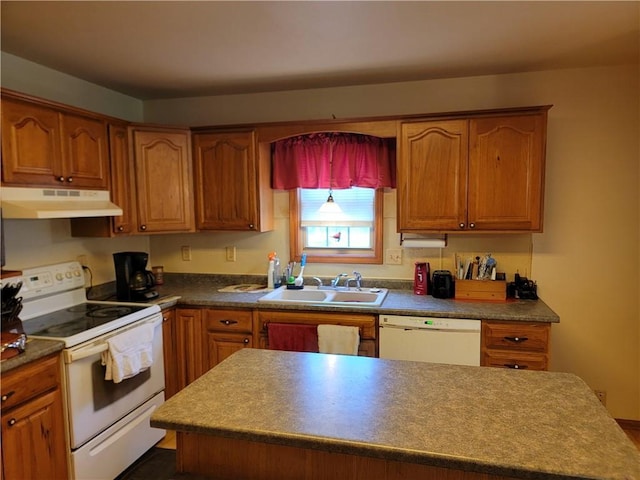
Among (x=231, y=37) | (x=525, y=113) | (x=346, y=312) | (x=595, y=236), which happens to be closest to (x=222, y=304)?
(x=346, y=312)

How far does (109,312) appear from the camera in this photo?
251 centimetres

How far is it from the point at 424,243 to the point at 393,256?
29cm

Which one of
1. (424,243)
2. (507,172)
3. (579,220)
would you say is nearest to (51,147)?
(424,243)

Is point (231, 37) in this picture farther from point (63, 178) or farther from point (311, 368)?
point (311, 368)

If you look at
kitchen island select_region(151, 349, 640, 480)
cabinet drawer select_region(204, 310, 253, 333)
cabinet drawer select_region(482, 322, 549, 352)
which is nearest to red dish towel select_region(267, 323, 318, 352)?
cabinet drawer select_region(204, 310, 253, 333)

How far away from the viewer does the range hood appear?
80.4 inches

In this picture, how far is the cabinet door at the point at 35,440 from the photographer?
68.9 inches

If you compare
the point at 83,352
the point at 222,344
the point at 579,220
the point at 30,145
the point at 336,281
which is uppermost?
the point at 30,145

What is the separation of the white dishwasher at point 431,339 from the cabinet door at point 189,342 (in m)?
1.26

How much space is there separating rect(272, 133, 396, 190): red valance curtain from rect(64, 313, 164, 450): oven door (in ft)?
4.86

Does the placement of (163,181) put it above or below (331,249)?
above

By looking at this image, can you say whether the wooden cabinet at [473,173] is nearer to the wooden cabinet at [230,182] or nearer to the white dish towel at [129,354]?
the wooden cabinet at [230,182]

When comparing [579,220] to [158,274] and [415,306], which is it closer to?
[415,306]

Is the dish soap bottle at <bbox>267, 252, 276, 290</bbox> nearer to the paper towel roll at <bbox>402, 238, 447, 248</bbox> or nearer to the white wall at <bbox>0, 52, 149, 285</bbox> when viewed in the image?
the paper towel roll at <bbox>402, 238, 447, 248</bbox>
